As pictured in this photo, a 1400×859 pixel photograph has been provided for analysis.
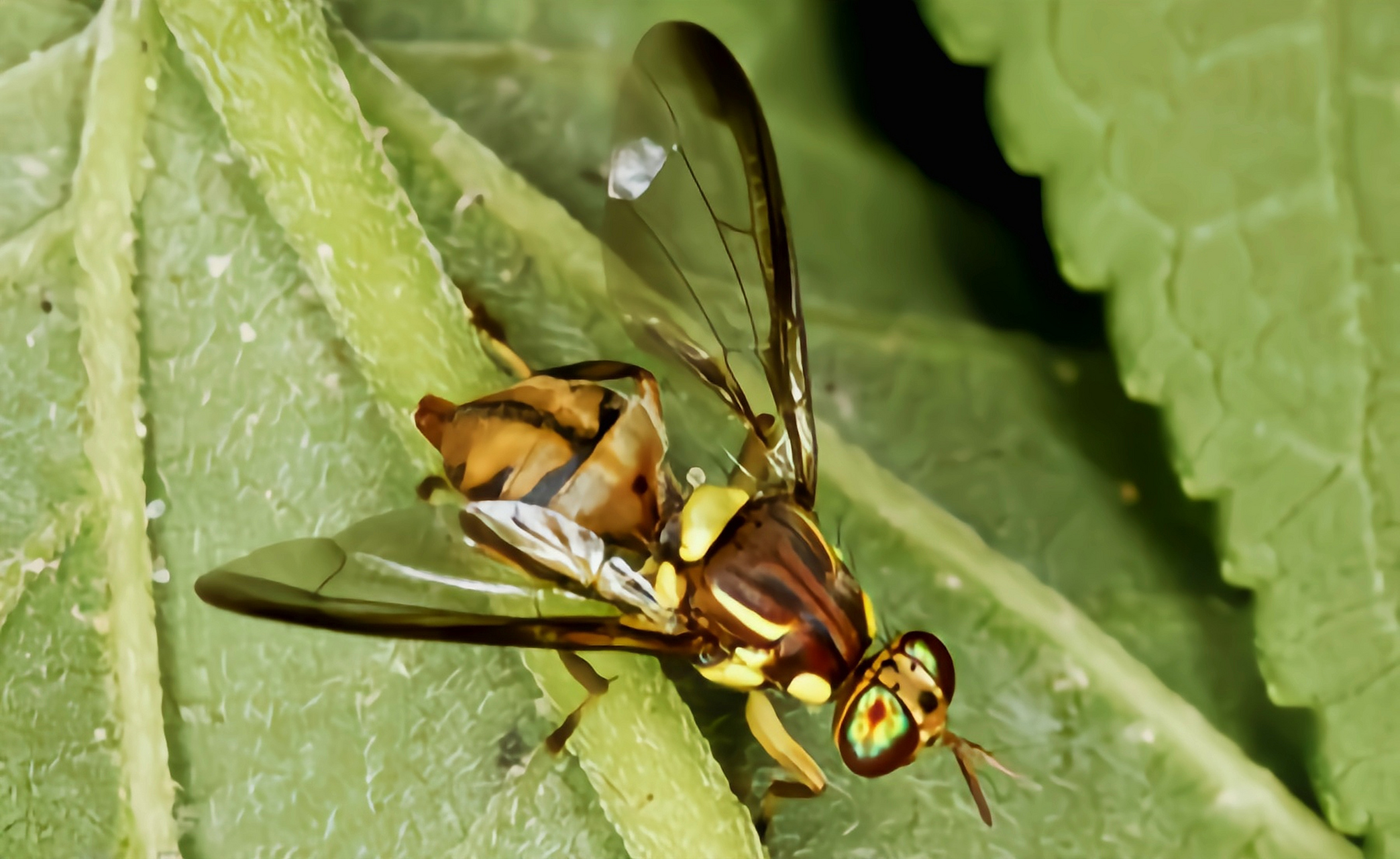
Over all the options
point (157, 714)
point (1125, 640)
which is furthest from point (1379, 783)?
point (157, 714)

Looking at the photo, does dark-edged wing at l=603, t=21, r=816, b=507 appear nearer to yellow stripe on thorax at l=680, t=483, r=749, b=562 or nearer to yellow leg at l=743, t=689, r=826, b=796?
yellow stripe on thorax at l=680, t=483, r=749, b=562

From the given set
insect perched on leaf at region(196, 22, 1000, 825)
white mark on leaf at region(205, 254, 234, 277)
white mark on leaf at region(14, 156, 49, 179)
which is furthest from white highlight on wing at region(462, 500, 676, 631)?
white mark on leaf at region(14, 156, 49, 179)

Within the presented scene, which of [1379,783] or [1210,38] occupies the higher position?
[1210,38]

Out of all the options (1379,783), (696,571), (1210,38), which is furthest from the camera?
(696,571)

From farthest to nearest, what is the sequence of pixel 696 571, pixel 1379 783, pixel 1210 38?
pixel 696 571 → pixel 1379 783 → pixel 1210 38

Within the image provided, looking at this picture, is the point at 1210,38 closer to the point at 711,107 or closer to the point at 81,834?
the point at 711,107

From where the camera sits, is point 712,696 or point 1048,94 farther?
point 712,696

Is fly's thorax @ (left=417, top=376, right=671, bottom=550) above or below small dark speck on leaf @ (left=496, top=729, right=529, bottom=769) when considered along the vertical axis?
above

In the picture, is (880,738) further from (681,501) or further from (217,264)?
(217,264)

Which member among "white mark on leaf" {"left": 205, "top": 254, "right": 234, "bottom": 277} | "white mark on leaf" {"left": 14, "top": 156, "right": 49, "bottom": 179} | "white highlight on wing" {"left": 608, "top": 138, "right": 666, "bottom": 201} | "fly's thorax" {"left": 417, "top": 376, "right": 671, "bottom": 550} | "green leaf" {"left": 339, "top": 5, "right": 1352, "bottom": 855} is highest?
"white mark on leaf" {"left": 14, "top": 156, "right": 49, "bottom": 179}
